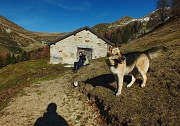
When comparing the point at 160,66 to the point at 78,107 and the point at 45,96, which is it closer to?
the point at 78,107

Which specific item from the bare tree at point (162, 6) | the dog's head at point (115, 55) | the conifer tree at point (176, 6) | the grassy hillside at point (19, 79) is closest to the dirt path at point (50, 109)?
the grassy hillside at point (19, 79)

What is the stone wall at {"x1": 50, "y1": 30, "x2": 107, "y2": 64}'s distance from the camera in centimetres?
2855

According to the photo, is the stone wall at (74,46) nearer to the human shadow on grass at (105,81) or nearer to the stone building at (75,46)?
the stone building at (75,46)

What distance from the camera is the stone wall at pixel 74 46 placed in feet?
93.7

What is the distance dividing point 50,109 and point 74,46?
1928 centimetres

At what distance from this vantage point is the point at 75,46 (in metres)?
28.6

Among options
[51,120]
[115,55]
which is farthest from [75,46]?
[115,55]

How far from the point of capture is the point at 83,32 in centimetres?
2861

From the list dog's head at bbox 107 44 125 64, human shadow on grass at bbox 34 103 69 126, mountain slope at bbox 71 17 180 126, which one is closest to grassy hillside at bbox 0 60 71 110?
human shadow on grass at bbox 34 103 69 126

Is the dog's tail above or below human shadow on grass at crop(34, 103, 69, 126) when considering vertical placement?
above

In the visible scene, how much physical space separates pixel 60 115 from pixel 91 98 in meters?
2.10

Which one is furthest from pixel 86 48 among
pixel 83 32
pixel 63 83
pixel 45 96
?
pixel 45 96

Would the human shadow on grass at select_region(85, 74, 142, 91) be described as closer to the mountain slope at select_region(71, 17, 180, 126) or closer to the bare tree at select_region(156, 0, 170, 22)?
the mountain slope at select_region(71, 17, 180, 126)

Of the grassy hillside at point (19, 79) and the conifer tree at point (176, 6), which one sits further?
the conifer tree at point (176, 6)
